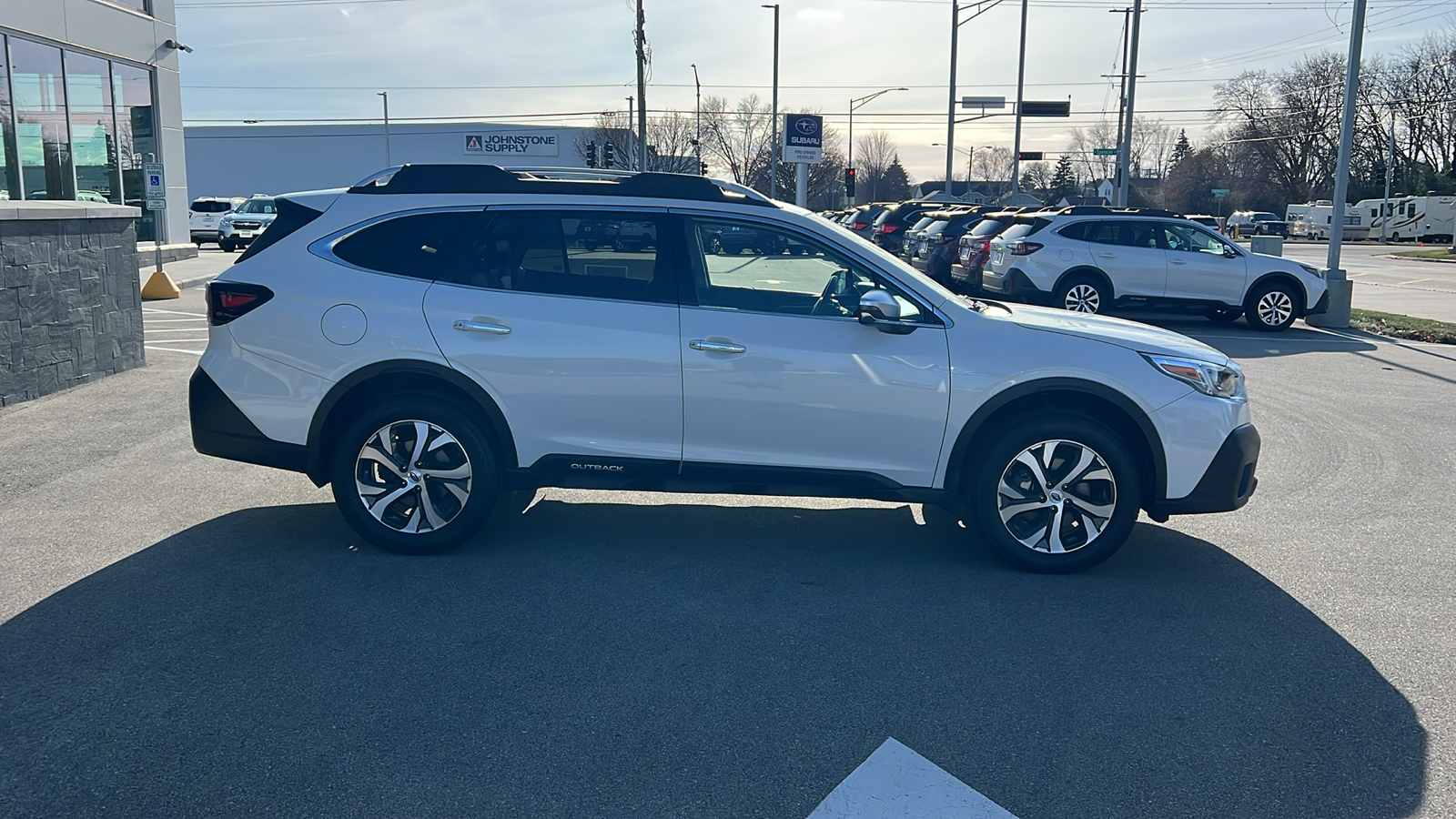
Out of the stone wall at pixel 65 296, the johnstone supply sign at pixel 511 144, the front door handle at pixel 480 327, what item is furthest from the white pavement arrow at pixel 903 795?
the johnstone supply sign at pixel 511 144

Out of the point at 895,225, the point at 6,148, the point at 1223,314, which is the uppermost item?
the point at 6,148

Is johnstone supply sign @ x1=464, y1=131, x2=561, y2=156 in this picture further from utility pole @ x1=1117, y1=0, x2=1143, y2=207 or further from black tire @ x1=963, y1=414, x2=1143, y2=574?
black tire @ x1=963, y1=414, x2=1143, y2=574

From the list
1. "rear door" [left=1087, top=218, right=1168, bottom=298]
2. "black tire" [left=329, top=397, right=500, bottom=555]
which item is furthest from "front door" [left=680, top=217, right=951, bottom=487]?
"rear door" [left=1087, top=218, right=1168, bottom=298]

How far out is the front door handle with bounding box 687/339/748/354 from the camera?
5.31m

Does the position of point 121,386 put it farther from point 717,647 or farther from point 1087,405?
point 1087,405

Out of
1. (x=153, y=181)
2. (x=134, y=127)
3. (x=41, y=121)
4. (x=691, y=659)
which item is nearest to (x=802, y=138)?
(x=134, y=127)

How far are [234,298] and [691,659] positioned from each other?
2.97 m

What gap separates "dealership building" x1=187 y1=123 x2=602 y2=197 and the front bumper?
80.2 metres

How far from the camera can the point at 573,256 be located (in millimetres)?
5523

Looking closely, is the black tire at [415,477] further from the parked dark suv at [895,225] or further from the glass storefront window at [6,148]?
the parked dark suv at [895,225]

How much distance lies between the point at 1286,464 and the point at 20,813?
7551mm

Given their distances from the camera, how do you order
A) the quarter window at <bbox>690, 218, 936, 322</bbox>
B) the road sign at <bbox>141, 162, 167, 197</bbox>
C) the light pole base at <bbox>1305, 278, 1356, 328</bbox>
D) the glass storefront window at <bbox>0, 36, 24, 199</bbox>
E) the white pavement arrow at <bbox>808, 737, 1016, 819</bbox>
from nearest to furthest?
1. the white pavement arrow at <bbox>808, 737, 1016, 819</bbox>
2. the quarter window at <bbox>690, 218, 936, 322</bbox>
3. the light pole base at <bbox>1305, 278, 1356, 328</bbox>
4. the road sign at <bbox>141, 162, 167, 197</bbox>
5. the glass storefront window at <bbox>0, 36, 24, 199</bbox>

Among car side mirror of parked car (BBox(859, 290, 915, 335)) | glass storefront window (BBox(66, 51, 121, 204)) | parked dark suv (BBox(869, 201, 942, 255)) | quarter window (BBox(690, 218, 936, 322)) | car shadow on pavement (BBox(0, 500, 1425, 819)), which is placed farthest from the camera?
parked dark suv (BBox(869, 201, 942, 255))

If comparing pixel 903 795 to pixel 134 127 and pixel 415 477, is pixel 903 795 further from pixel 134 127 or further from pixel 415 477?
pixel 134 127
